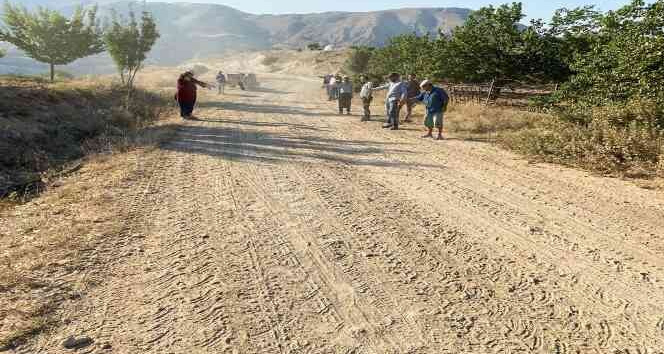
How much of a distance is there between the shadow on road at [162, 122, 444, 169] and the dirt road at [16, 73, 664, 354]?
0.77m

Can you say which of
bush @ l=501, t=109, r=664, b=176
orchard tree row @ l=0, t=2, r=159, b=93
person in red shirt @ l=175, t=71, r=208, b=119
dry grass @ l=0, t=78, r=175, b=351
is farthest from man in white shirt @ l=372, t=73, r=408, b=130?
orchard tree row @ l=0, t=2, r=159, b=93

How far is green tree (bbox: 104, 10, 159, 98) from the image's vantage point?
21.1 meters

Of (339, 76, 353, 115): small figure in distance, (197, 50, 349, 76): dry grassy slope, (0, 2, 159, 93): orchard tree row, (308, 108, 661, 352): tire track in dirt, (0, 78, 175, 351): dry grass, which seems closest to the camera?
(0, 78, 175, 351): dry grass

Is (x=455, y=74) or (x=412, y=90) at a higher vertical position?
(x=455, y=74)

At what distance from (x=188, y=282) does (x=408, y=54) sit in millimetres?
23909

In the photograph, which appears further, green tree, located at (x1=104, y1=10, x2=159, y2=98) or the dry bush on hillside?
green tree, located at (x1=104, y1=10, x2=159, y2=98)

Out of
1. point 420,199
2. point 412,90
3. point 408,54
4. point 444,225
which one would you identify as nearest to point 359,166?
point 420,199

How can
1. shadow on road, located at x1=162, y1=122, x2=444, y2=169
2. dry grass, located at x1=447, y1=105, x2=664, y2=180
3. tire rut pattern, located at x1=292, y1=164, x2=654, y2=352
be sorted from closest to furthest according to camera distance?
tire rut pattern, located at x1=292, y1=164, x2=654, y2=352 → dry grass, located at x1=447, y1=105, x2=664, y2=180 → shadow on road, located at x1=162, y1=122, x2=444, y2=169

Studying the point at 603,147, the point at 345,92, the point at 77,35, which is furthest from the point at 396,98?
the point at 77,35

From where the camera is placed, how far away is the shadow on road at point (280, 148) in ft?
25.3

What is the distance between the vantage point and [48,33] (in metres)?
25.2

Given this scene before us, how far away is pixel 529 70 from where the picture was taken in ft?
56.8

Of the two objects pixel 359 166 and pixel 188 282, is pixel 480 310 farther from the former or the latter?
pixel 359 166

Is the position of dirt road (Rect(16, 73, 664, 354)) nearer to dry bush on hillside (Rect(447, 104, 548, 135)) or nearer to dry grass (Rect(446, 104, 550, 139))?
dry grass (Rect(446, 104, 550, 139))
